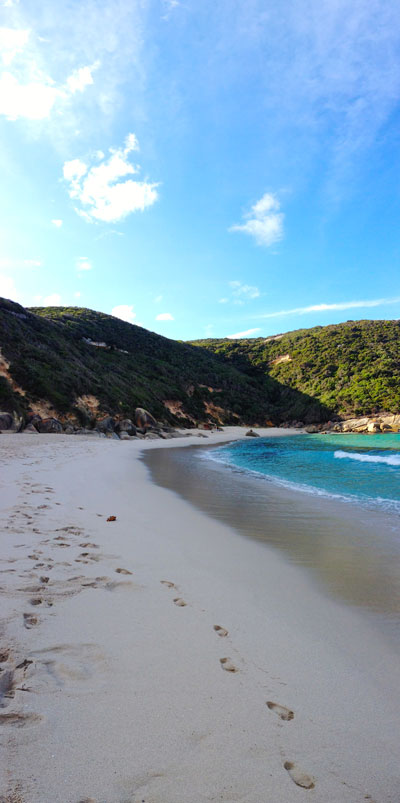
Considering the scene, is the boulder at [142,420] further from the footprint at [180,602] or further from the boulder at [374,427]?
the boulder at [374,427]

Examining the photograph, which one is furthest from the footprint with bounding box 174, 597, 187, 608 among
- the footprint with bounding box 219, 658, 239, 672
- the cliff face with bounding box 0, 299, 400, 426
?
the cliff face with bounding box 0, 299, 400, 426

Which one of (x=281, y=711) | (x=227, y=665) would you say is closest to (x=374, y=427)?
(x=227, y=665)

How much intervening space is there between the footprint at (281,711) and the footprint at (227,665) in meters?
0.37

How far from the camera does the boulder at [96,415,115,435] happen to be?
1191 inches

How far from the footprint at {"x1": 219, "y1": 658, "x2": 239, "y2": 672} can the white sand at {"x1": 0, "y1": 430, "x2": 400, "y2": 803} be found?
29 mm

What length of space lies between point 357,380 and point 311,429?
66.1 ft

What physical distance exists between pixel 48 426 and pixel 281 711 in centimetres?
2506

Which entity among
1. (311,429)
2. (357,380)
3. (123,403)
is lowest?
(311,429)

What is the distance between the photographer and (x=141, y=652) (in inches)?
98.3

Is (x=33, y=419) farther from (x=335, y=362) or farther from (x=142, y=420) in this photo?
(x=335, y=362)

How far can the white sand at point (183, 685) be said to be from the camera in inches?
60.9

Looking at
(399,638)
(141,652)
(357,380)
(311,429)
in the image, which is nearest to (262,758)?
(141,652)

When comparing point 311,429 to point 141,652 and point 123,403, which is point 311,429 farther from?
point 141,652

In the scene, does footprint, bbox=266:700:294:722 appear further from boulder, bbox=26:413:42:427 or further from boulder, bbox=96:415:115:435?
boulder, bbox=96:415:115:435
